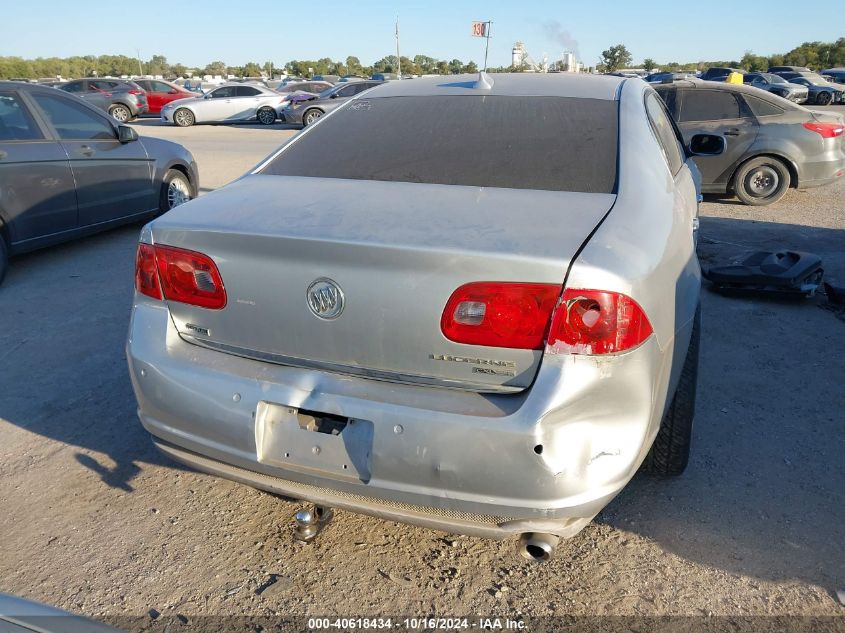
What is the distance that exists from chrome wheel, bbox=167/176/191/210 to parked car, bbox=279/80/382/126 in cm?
1356

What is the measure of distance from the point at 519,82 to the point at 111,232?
576 centimetres

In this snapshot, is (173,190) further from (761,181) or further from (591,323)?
(761,181)

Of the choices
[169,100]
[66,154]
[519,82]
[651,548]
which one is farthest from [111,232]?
[169,100]

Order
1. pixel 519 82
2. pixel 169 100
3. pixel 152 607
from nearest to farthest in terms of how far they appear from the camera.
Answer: pixel 152 607
pixel 519 82
pixel 169 100

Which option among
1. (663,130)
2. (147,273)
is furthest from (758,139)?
(147,273)

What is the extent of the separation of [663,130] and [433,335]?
232cm

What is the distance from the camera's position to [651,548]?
2725mm

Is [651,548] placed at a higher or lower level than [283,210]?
lower

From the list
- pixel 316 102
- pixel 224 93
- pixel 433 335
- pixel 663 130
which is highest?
pixel 663 130

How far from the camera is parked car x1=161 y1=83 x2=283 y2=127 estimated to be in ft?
77.7

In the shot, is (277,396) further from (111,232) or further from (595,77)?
(111,232)

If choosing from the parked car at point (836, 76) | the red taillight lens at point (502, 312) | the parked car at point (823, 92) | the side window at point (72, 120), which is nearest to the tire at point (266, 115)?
the side window at point (72, 120)

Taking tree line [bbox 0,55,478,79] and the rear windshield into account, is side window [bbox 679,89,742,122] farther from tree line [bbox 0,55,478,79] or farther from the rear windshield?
tree line [bbox 0,55,478,79]

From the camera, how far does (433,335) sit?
2.17m
